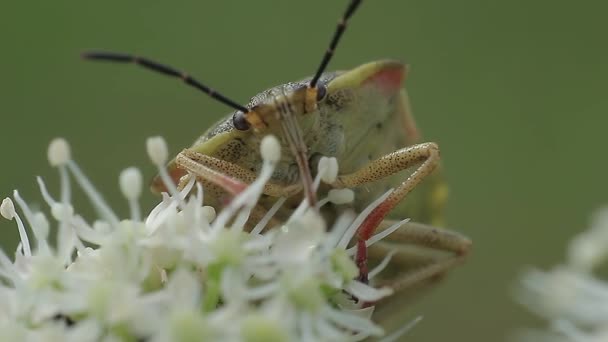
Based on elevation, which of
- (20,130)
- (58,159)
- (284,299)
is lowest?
(20,130)

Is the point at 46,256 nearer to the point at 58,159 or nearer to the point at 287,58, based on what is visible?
the point at 58,159

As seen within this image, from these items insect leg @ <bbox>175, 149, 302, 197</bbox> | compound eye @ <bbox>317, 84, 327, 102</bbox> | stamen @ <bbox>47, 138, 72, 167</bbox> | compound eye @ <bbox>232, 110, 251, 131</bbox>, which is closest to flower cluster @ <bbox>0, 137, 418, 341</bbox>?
stamen @ <bbox>47, 138, 72, 167</bbox>

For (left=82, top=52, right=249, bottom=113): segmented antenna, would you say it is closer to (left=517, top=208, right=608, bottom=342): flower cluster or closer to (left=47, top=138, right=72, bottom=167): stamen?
(left=47, top=138, right=72, bottom=167): stamen

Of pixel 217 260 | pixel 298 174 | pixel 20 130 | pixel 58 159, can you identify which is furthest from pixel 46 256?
pixel 20 130

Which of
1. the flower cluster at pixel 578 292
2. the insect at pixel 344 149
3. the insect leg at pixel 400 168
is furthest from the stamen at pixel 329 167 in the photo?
the flower cluster at pixel 578 292

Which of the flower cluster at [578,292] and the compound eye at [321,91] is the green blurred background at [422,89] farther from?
the flower cluster at [578,292]

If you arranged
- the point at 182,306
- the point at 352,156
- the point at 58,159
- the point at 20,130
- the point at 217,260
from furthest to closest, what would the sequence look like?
the point at 20,130, the point at 352,156, the point at 58,159, the point at 217,260, the point at 182,306

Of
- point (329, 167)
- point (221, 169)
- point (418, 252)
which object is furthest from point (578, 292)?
point (221, 169)
